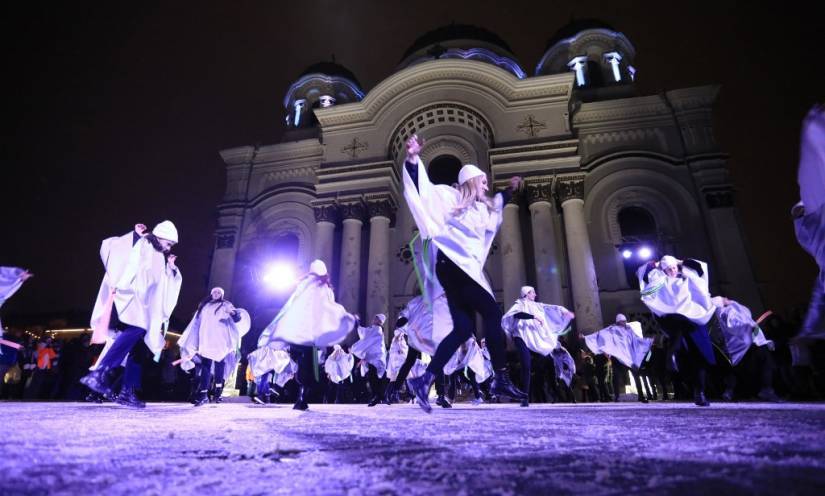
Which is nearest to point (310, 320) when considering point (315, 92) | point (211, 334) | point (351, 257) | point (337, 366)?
point (211, 334)

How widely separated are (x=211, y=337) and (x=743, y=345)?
907cm

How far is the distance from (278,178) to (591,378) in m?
15.8

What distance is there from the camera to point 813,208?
309 cm

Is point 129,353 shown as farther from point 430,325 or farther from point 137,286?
point 430,325

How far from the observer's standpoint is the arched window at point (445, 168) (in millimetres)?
18578

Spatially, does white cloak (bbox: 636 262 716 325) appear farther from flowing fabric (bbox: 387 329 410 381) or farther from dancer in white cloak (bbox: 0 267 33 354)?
dancer in white cloak (bbox: 0 267 33 354)

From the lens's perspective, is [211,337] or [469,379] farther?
[469,379]

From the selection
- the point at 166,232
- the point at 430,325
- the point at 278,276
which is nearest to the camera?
the point at 430,325

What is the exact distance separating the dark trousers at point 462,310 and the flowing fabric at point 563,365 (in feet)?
23.4

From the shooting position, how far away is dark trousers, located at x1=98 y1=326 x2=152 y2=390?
16.3ft

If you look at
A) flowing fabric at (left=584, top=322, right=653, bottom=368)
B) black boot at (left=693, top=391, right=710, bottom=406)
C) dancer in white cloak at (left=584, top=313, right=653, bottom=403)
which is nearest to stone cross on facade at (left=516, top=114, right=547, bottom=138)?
dancer in white cloak at (left=584, top=313, right=653, bottom=403)

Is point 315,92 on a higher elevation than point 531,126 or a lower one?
higher

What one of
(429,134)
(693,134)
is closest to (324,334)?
(429,134)

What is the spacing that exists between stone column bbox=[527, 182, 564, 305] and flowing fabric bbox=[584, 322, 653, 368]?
10.5 feet
